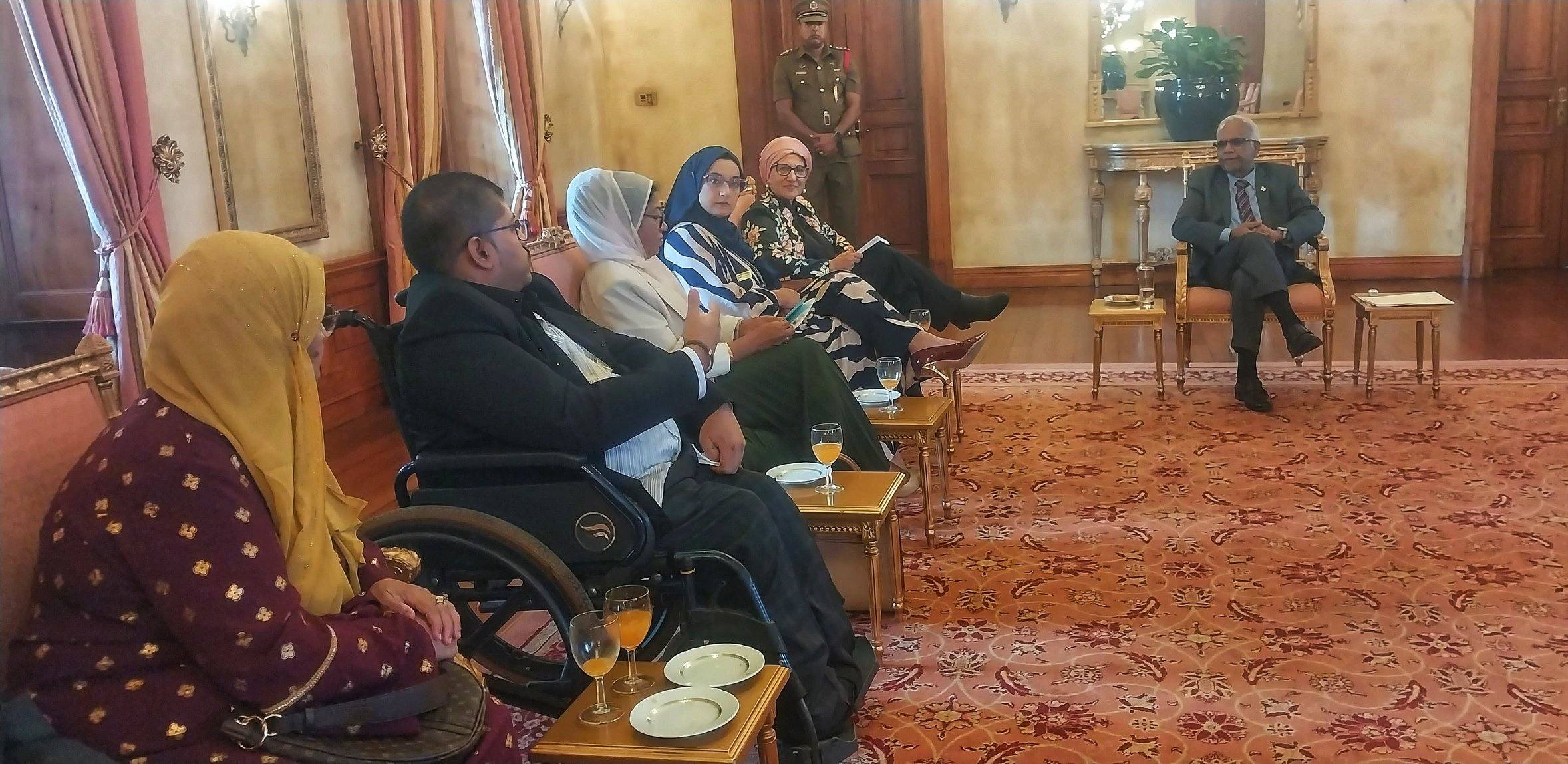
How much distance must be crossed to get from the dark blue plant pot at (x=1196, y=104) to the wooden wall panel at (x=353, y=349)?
447cm

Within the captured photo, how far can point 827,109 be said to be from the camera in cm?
707

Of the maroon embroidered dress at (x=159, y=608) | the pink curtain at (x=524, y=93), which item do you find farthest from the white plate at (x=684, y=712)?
the pink curtain at (x=524, y=93)

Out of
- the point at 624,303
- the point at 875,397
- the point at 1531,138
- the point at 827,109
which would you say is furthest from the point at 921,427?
the point at 1531,138

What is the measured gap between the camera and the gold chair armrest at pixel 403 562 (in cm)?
190

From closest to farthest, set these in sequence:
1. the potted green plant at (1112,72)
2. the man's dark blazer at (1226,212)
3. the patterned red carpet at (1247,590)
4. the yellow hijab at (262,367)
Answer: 1. the yellow hijab at (262,367)
2. the patterned red carpet at (1247,590)
3. the man's dark blazer at (1226,212)
4. the potted green plant at (1112,72)

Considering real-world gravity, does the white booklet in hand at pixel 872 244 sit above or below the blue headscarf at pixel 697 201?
below

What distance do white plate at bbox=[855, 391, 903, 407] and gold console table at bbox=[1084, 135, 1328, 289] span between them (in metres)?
3.61

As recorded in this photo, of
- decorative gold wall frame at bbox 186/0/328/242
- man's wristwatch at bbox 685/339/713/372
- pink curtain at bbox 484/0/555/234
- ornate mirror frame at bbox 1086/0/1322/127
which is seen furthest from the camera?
ornate mirror frame at bbox 1086/0/1322/127

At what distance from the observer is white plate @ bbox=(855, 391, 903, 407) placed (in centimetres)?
353

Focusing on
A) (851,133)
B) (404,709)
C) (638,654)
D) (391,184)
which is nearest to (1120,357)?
(851,133)

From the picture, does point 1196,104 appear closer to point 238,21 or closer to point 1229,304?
point 1229,304

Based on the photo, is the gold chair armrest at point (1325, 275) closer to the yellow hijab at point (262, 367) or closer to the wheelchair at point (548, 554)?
the wheelchair at point (548, 554)

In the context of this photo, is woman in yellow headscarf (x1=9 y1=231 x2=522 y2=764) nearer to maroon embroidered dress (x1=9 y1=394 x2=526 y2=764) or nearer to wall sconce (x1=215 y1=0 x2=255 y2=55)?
maroon embroidered dress (x1=9 y1=394 x2=526 y2=764)

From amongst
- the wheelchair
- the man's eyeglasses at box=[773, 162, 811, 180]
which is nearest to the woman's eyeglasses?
the wheelchair
